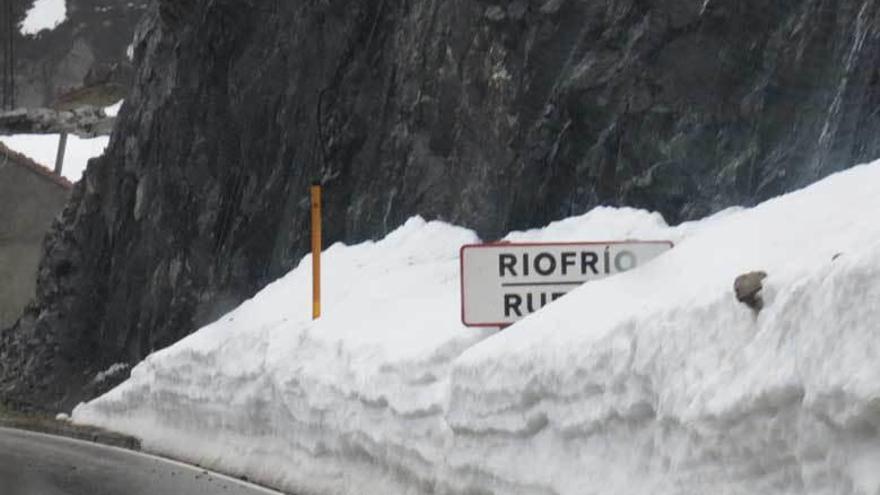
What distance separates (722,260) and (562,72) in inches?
262

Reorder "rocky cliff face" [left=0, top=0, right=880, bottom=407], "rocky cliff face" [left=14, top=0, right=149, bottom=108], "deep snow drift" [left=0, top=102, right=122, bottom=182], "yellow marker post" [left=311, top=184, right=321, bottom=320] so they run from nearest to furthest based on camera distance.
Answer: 1. "rocky cliff face" [left=0, top=0, right=880, bottom=407]
2. "yellow marker post" [left=311, top=184, right=321, bottom=320]
3. "deep snow drift" [left=0, top=102, right=122, bottom=182]
4. "rocky cliff face" [left=14, top=0, right=149, bottom=108]

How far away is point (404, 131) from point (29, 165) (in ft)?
64.3

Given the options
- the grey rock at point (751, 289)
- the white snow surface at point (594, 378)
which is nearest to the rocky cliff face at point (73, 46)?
the white snow surface at point (594, 378)

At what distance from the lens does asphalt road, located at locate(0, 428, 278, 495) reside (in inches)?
487

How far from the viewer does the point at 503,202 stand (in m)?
16.0

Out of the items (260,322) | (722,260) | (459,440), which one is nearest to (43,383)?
(260,322)

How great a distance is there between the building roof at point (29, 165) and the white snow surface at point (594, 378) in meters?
20.1

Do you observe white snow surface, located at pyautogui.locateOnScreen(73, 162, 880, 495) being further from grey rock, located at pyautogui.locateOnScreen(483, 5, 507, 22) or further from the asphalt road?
grey rock, located at pyautogui.locateOnScreen(483, 5, 507, 22)

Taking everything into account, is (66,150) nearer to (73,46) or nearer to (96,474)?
(73,46)

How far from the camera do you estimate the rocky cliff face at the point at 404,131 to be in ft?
44.5

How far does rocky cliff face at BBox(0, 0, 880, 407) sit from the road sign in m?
2.87

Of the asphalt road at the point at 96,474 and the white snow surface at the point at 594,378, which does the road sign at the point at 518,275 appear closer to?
the white snow surface at the point at 594,378

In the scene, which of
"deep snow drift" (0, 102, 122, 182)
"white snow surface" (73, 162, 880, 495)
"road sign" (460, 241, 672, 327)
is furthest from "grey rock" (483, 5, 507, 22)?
"deep snow drift" (0, 102, 122, 182)

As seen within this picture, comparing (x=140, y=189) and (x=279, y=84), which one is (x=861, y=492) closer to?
(x=279, y=84)
